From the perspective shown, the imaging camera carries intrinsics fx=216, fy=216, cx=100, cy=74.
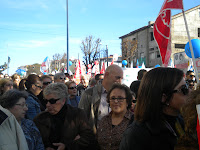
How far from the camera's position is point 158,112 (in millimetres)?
1613

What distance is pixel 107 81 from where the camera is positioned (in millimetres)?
3902

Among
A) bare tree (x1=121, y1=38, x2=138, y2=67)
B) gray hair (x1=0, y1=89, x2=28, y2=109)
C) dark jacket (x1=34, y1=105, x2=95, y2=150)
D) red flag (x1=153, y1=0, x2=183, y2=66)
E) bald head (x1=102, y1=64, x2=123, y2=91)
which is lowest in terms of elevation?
dark jacket (x1=34, y1=105, x2=95, y2=150)

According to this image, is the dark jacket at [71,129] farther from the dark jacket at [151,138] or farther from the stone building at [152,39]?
the stone building at [152,39]

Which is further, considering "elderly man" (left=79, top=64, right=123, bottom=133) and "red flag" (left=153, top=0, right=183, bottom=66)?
"red flag" (left=153, top=0, right=183, bottom=66)

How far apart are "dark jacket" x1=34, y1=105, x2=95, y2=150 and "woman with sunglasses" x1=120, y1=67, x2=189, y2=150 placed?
1603mm

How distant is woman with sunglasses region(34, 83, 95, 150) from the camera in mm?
3137

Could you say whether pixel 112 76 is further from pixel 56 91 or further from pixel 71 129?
pixel 71 129

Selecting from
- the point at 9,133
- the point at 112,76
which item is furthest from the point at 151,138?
the point at 112,76

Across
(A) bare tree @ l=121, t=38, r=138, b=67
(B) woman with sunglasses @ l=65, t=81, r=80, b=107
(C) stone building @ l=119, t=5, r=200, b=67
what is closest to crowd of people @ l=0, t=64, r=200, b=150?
(B) woman with sunglasses @ l=65, t=81, r=80, b=107

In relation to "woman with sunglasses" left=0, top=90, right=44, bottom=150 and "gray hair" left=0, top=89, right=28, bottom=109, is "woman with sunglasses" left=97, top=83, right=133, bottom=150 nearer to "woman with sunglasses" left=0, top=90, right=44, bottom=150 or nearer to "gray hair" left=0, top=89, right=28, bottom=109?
"woman with sunglasses" left=0, top=90, right=44, bottom=150

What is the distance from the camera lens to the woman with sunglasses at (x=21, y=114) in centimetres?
281

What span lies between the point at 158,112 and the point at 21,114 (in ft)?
6.47

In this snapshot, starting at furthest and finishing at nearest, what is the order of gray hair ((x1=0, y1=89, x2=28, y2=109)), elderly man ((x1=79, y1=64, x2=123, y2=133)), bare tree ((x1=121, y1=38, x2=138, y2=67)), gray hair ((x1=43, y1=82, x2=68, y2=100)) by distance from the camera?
bare tree ((x1=121, y1=38, x2=138, y2=67))
elderly man ((x1=79, y1=64, x2=123, y2=133))
gray hair ((x1=43, y1=82, x2=68, y2=100))
gray hair ((x1=0, y1=89, x2=28, y2=109))

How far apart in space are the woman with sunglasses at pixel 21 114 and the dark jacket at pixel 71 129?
0.27 meters
